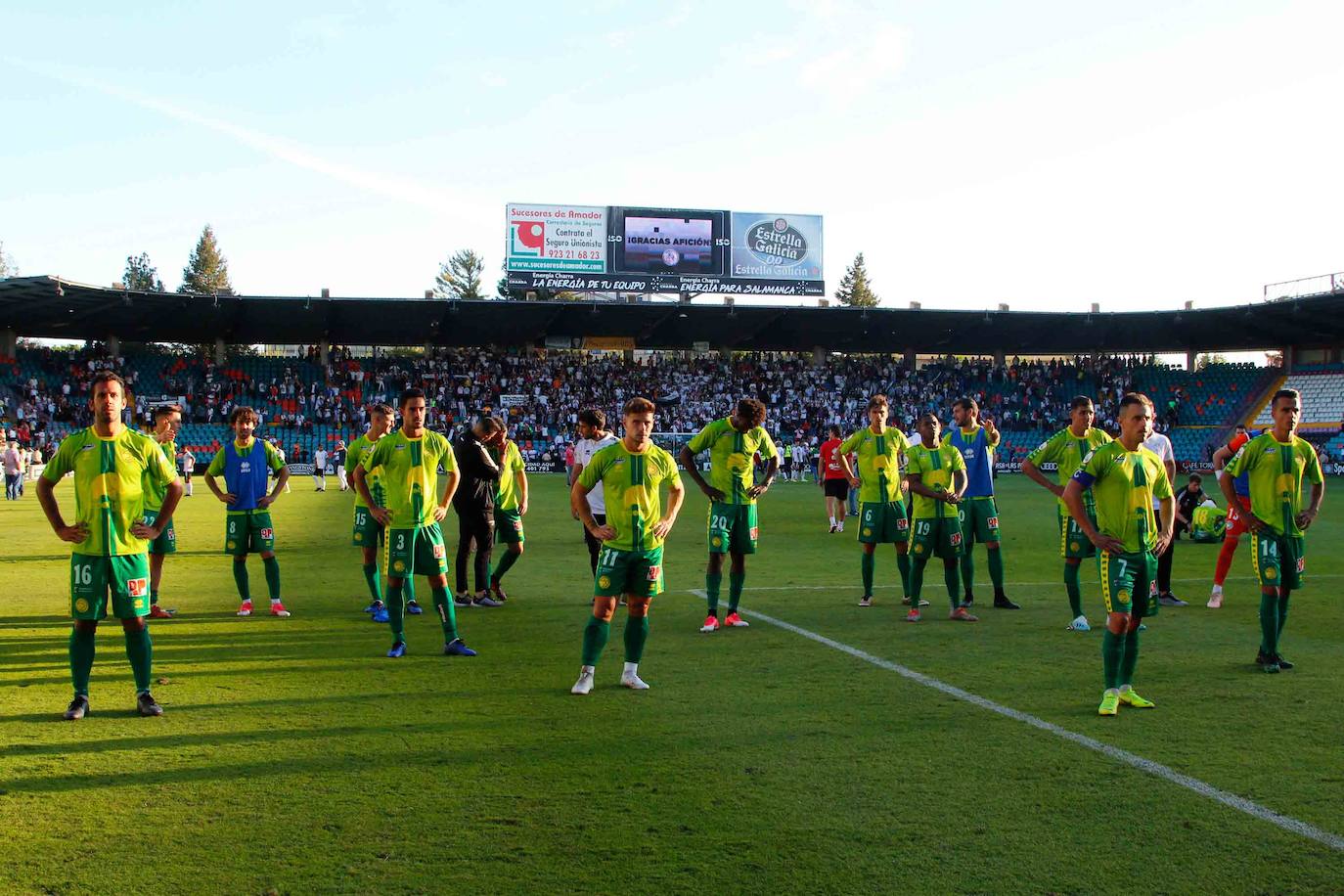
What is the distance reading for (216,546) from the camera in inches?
688

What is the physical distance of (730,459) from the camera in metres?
10.3

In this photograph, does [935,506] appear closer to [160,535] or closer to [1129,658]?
[1129,658]

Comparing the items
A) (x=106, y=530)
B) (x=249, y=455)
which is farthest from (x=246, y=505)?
(x=106, y=530)

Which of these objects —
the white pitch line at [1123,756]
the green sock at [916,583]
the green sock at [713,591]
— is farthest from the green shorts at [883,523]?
the white pitch line at [1123,756]

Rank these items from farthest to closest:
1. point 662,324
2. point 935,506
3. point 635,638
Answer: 1. point 662,324
2. point 935,506
3. point 635,638

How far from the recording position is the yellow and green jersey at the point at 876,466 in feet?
38.0

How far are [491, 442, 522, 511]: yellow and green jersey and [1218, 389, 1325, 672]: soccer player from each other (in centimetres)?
696

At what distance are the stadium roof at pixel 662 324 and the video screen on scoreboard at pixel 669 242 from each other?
218cm

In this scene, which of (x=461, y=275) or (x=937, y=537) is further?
(x=461, y=275)

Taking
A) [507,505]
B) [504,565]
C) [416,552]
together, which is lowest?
[504,565]

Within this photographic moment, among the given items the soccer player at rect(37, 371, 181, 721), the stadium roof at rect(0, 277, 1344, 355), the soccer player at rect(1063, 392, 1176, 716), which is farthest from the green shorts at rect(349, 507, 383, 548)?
the stadium roof at rect(0, 277, 1344, 355)

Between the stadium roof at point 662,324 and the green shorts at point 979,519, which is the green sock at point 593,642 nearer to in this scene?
the green shorts at point 979,519

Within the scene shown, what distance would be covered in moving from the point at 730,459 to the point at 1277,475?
14.9 ft

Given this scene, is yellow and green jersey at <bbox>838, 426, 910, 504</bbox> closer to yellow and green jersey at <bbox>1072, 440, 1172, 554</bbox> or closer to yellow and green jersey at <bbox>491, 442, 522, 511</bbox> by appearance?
yellow and green jersey at <bbox>491, 442, 522, 511</bbox>
